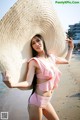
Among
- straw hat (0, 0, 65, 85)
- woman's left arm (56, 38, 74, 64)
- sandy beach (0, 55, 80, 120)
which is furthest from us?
sandy beach (0, 55, 80, 120)

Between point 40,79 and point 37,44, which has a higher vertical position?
point 37,44

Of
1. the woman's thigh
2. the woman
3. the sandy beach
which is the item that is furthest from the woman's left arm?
the sandy beach

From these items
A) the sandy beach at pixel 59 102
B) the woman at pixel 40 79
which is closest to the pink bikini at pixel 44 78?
the woman at pixel 40 79

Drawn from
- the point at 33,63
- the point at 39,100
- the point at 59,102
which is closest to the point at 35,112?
the point at 39,100

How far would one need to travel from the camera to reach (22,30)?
2.88ft

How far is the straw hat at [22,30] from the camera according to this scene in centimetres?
84

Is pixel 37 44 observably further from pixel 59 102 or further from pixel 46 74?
pixel 59 102

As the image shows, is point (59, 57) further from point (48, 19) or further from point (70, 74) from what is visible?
point (70, 74)

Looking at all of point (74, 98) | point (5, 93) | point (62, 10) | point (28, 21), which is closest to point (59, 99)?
point (74, 98)

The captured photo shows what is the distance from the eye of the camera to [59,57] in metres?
1.00

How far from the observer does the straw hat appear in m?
0.84

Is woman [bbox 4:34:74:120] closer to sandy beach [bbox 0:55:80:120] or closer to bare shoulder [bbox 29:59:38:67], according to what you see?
bare shoulder [bbox 29:59:38:67]

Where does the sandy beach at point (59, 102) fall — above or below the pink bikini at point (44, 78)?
below

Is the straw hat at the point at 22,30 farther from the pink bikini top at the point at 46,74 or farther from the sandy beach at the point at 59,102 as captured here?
the sandy beach at the point at 59,102
